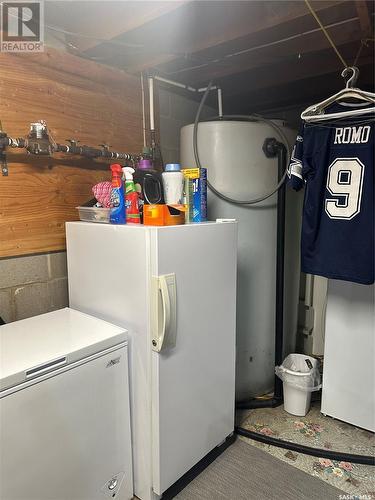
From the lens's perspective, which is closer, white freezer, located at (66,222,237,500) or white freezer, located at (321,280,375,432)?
white freezer, located at (66,222,237,500)

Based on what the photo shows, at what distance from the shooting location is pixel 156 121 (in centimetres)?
244

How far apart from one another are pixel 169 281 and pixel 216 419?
0.89 m

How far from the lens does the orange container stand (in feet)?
5.13

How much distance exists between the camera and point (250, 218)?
2312 mm

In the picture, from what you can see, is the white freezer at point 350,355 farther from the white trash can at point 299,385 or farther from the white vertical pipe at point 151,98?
the white vertical pipe at point 151,98

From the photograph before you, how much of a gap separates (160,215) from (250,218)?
92cm

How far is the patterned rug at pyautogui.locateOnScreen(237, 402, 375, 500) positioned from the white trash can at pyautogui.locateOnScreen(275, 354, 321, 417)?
0.06m

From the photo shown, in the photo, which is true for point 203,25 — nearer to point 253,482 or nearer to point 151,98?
point 151,98

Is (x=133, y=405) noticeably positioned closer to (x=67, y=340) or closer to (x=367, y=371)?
(x=67, y=340)

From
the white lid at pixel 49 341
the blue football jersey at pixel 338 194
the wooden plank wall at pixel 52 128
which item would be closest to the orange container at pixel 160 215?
the white lid at pixel 49 341

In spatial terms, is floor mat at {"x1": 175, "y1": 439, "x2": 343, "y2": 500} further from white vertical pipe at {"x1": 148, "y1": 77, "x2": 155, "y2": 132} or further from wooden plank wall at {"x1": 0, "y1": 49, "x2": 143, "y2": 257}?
white vertical pipe at {"x1": 148, "y1": 77, "x2": 155, "y2": 132}

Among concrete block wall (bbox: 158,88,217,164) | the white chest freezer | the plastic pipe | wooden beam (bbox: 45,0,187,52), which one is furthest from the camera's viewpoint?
concrete block wall (bbox: 158,88,217,164)

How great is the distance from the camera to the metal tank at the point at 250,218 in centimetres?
220

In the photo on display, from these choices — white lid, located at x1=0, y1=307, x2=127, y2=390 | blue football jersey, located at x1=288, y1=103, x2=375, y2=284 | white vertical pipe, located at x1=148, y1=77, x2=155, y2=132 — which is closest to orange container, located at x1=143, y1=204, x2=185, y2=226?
white lid, located at x1=0, y1=307, x2=127, y2=390
